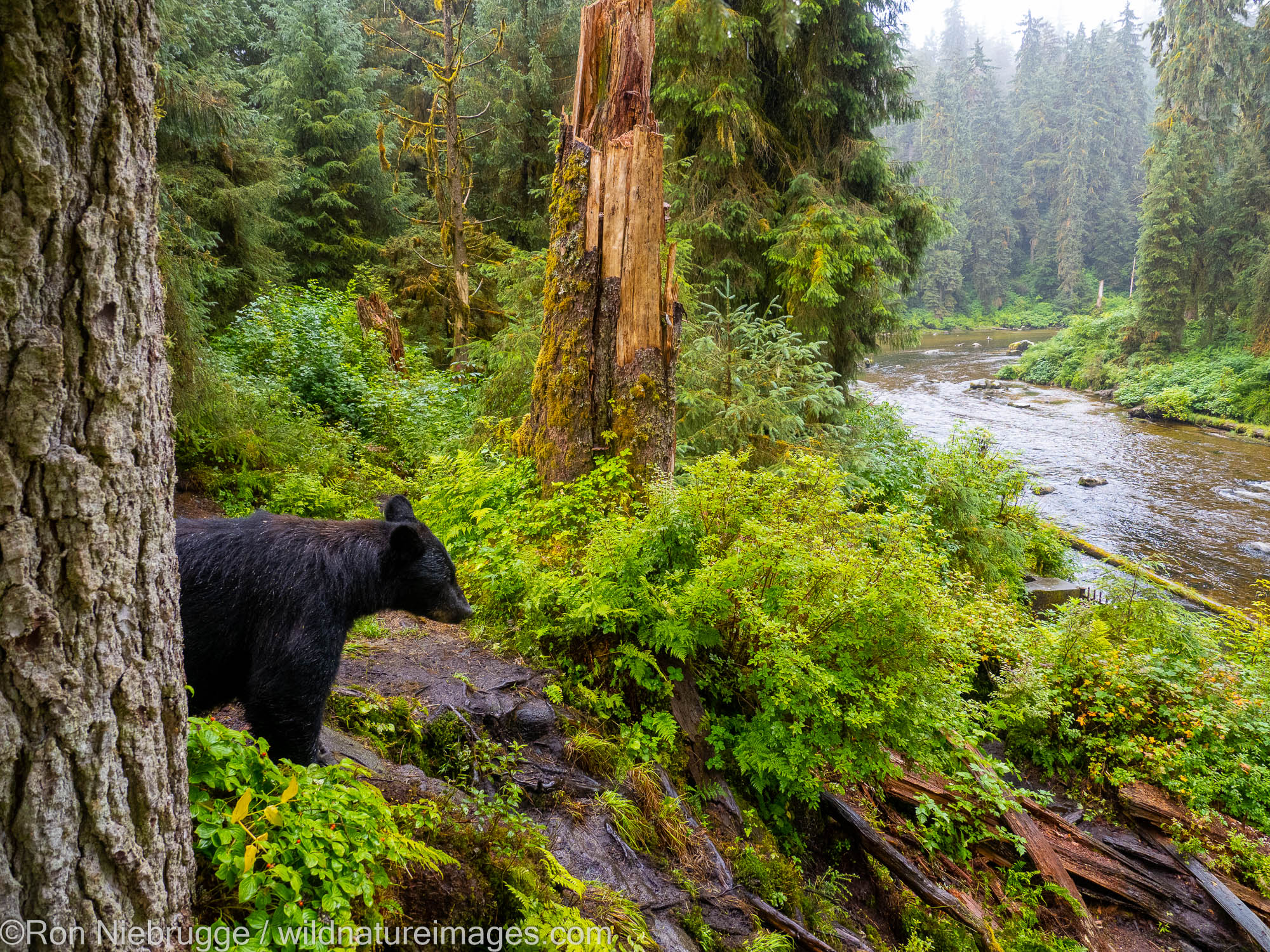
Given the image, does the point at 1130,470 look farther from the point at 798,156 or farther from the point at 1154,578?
the point at 798,156

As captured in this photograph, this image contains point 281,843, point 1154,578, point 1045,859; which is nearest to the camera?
point 281,843

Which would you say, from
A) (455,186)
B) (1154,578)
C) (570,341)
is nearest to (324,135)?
(455,186)

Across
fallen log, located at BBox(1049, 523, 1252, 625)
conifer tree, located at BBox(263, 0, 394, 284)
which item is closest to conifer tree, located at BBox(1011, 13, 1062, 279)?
fallen log, located at BBox(1049, 523, 1252, 625)

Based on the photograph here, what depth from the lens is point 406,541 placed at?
328 centimetres

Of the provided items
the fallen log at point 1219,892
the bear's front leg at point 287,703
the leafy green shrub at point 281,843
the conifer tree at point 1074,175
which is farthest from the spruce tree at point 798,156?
the conifer tree at point 1074,175

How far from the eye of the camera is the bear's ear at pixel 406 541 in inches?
126

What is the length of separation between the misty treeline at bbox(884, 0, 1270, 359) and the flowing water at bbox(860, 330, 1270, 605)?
20.4 feet

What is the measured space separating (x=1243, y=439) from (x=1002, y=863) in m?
24.4

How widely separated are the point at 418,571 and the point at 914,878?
3.75m

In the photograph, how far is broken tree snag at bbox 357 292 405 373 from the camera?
12737 mm

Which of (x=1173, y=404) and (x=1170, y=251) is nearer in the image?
(x=1173, y=404)

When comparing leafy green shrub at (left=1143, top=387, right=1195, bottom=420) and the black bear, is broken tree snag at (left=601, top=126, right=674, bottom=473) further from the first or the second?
leafy green shrub at (left=1143, top=387, right=1195, bottom=420)

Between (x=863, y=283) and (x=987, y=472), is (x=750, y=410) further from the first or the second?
(x=987, y=472)

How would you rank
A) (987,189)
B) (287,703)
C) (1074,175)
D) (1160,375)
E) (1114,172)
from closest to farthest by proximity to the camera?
1. (287,703)
2. (1160,375)
3. (1074,175)
4. (1114,172)
5. (987,189)
